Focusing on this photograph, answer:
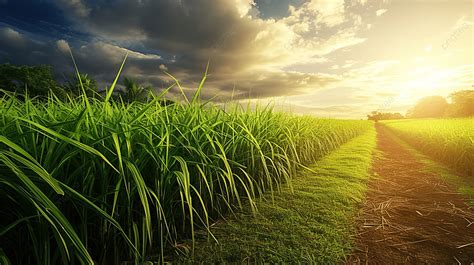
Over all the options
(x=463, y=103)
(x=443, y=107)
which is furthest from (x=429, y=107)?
(x=463, y=103)

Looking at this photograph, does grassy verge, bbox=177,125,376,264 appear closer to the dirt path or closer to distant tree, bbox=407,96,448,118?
the dirt path

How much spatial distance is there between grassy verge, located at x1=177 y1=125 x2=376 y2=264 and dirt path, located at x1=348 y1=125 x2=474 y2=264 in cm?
16

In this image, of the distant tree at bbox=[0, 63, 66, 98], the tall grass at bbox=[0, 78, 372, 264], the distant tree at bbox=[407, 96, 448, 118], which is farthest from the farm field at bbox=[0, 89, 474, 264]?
the distant tree at bbox=[407, 96, 448, 118]

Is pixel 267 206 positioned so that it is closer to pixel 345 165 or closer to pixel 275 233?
pixel 275 233

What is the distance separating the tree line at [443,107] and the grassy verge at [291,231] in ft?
129

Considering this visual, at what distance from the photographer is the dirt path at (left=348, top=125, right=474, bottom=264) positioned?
1.84 metres

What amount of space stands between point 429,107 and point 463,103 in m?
40.8

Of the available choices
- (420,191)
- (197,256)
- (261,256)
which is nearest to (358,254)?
(261,256)

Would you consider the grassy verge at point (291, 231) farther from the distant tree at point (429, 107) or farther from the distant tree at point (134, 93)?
the distant tree at point (429, 107)

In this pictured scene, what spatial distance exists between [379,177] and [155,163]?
400 centimetres

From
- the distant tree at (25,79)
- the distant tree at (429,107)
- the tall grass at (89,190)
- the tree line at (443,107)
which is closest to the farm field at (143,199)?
the tall grass at (89,190)

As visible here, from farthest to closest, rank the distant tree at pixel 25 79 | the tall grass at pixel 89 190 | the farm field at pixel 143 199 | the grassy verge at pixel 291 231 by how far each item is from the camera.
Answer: the distant tree at pixel 25 79 → the grassy verge at pixel 291 231 → the farm field at pixel 143 199 → the tall grass at pixel 89 190

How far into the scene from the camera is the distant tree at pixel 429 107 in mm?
71625

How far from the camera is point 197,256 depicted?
164 centimetres
